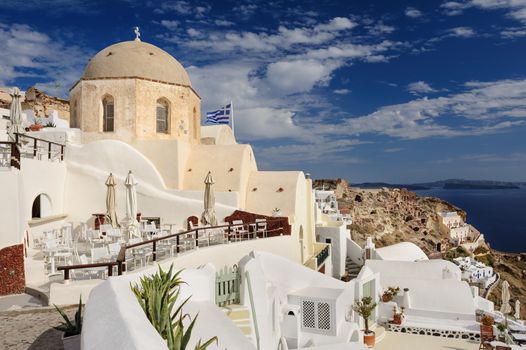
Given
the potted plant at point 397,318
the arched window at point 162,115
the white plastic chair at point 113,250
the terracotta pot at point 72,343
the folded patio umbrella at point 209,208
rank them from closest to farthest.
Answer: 1. the terracotta pot at point 72,343
2. the white plastic chair at point 113,250
3. the folded patio umbrella at point 209,208
4. the potted plant at point 397,318
5. the arched window at point 162,115

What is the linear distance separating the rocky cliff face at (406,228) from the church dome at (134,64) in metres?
32.3

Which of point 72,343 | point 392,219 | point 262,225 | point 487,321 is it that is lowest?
point 392,219

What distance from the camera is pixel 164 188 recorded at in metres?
19.4

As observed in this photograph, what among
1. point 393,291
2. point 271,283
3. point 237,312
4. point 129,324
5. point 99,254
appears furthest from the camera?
point 393,291

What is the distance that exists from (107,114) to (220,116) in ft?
30.7

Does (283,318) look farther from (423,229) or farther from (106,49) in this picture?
A: (423,229)

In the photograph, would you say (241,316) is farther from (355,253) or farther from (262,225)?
(355,253)

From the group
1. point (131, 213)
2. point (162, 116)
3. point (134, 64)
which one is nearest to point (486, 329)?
point (131, 213)

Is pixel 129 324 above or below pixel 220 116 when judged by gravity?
below

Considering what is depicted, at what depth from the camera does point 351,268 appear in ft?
87.7

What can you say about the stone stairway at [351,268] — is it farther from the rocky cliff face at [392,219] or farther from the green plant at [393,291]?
the rocky cliff face at [392,219]

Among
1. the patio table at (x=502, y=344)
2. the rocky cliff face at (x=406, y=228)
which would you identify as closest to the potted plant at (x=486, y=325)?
the patio table at (x=502, y=344)

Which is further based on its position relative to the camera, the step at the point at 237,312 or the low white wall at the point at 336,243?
the low white wall at the point at 336,243

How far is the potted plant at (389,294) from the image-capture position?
18.4m
